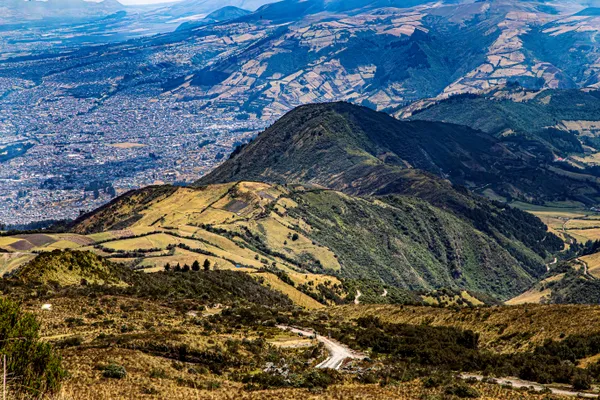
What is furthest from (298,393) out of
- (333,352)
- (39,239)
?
(39,239)

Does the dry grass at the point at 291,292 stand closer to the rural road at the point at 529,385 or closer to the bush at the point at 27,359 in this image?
the rural road at the point at 529,385

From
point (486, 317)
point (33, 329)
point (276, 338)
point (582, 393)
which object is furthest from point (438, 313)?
point (33, 329)

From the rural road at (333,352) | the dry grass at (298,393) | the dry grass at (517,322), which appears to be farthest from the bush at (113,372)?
the dry grass at (517,322)

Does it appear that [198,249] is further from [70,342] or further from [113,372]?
[113,372]

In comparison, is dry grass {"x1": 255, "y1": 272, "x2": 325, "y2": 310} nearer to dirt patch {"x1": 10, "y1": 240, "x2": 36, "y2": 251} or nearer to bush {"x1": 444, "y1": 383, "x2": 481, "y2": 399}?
dirt patch {"x1": 10, "y1": 240, "x2": 36, "y2": 251}

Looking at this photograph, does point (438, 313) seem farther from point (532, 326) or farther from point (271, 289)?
point (271, 289)

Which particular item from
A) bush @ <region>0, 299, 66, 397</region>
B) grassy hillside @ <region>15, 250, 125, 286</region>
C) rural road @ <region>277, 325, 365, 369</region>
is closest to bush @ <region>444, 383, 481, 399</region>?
rural road @ <region>277, 325, 365, 369</region>
